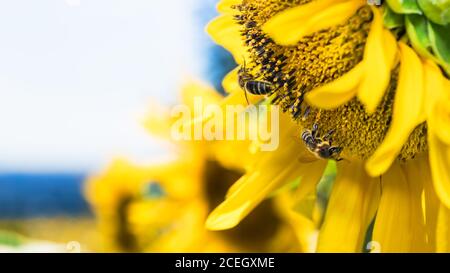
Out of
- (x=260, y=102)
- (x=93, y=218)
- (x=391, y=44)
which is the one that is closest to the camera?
(x=391, y=44)

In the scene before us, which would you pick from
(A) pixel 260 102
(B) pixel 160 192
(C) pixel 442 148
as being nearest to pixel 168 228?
(B) pixel 160 192

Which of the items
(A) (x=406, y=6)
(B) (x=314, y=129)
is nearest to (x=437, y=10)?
(A) (x=406, y=6)

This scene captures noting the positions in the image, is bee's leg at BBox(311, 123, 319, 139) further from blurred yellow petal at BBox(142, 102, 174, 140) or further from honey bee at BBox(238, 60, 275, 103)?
blurred yellow petal at BBox(142, 102, 174, 140)

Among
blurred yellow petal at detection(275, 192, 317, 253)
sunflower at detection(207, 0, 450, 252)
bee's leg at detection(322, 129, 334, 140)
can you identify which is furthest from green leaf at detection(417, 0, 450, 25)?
blurred yellow petal at detection(275, 192, 317, 253)

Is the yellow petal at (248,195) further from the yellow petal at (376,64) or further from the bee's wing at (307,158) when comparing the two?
the yellow petal at (376,64)

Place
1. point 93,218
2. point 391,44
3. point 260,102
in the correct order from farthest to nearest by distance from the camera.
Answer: point 93,218
point 260,102
point 391,44

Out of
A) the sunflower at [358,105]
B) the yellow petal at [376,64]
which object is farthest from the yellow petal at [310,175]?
the yellow petal at [376,64]

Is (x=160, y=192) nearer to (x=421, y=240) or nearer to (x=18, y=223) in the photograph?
(x=18, y=223)
